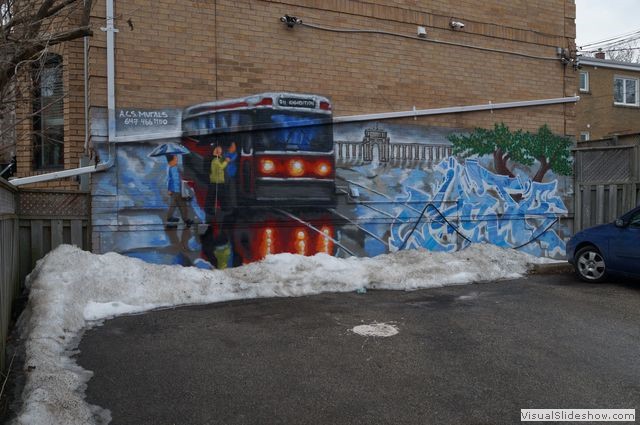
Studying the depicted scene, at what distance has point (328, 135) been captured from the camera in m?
10.4

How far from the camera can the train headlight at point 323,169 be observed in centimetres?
1026

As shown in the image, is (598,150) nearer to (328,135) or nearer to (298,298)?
(328,135)

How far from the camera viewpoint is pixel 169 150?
30.0ft

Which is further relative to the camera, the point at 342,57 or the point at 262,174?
the point at 342,57

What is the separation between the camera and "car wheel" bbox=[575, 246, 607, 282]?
31.2 feet

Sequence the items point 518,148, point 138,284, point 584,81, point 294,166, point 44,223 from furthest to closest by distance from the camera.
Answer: point 584,81 → point 518,148 → point 294,166 → point 44,223 → point 138,284

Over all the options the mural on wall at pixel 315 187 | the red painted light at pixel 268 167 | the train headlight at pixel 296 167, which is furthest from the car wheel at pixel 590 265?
the red painted light at pixel 268 167

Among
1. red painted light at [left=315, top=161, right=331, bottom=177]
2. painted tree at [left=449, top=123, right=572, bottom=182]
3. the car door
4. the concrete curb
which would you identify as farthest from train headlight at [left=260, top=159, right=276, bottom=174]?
the car door

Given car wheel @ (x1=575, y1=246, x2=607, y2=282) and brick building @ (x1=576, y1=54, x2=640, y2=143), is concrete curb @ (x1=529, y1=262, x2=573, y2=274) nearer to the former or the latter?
car wheel @ (x1=575, y1=246, x2=607, y2=282)

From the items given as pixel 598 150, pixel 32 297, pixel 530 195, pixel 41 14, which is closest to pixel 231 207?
pixel 32 297

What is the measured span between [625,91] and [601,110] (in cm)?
223

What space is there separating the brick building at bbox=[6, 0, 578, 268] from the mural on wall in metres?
0.04

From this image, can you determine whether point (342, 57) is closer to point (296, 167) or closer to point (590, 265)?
point (296, 167)

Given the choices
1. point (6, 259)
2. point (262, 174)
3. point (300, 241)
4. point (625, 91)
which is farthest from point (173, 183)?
point (625, 91)
